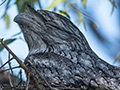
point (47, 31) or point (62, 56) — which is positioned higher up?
point (47, 31)

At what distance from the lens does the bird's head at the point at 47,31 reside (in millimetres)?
3270

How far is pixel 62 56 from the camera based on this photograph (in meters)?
3.06

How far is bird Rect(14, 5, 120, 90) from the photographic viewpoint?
2.74 m

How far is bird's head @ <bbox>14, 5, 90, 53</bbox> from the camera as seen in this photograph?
3.27 metres

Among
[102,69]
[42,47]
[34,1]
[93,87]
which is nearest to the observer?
[93,87]

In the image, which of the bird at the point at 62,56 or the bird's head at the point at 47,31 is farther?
the bird's head at the point at 47,31

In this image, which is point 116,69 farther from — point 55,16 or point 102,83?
point 55,16

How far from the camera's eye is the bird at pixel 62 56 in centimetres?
274

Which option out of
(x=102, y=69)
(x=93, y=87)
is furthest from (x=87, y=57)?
(x=93, y=87)

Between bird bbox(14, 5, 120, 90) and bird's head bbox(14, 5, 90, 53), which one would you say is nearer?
bird bbox(14, 5, 120, 90)

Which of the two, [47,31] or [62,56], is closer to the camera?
[62,56]

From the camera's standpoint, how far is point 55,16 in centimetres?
343

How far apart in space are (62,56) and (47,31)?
0.46 metres

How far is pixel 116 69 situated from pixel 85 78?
1.43 ft
